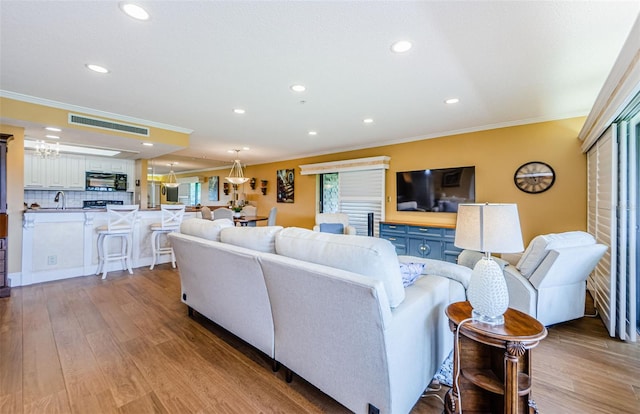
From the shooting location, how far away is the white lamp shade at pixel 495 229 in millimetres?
1433

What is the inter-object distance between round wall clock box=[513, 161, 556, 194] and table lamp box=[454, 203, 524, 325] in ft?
10.2

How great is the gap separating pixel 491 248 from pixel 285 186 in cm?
630

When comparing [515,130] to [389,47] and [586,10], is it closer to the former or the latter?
[586,10]

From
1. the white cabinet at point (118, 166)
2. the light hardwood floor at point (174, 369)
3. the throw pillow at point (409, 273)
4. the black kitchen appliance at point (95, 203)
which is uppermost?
the white cabinet at point (118, 166)

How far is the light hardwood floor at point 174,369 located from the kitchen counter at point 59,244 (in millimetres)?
1096

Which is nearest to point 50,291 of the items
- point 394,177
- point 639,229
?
point 394,177

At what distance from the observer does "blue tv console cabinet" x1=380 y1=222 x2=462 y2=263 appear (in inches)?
166

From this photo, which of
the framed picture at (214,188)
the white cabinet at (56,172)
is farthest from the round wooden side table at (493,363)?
the framed picture at (214,188)

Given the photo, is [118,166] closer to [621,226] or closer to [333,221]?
[333,221]

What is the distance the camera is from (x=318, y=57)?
2248mm

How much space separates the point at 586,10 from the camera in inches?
65.9

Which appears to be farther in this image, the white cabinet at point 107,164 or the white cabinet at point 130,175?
the white cabinet at point 130,175

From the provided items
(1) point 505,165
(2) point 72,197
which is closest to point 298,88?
(1) point 505,165

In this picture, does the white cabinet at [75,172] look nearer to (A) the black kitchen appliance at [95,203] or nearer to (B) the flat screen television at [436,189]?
(A) the black kitchen appliance at [95,203]
